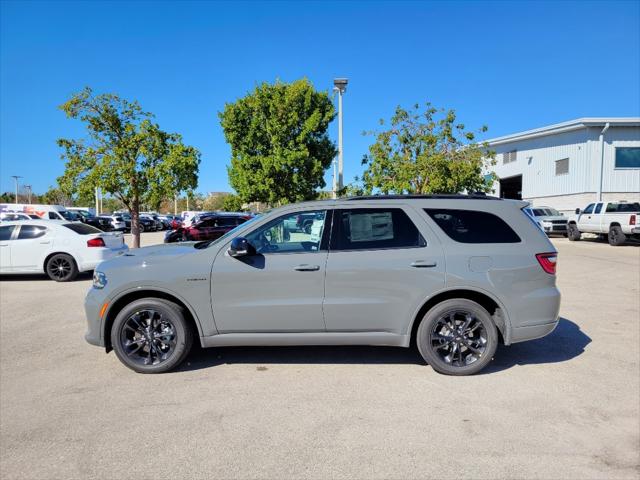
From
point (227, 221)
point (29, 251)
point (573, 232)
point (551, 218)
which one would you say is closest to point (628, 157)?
point (551, 218)

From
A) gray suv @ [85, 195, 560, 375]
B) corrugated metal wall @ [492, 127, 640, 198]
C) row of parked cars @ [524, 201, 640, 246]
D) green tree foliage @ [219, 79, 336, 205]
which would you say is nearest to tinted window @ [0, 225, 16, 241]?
gray suv @ [85, 195, 560, 375]

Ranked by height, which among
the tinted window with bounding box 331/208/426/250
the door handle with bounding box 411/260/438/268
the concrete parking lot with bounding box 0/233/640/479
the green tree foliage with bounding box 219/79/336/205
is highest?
the green tree foliage with bounding box 219/79/336/205

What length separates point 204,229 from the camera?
20.3 meters

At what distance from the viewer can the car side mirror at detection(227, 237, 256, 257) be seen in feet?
13.8

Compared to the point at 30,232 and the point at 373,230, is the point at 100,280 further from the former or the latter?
the point at 30,232

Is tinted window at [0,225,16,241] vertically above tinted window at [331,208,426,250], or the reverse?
tinted window at [331,208,426,250]

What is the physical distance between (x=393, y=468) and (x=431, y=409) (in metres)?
0.92

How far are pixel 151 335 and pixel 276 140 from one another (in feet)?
50.7

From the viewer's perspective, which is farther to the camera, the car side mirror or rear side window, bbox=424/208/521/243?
rear side window, bbox=424/208/521/243

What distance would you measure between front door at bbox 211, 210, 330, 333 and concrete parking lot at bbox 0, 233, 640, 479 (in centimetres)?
53

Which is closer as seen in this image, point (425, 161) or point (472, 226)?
point (472, 226)

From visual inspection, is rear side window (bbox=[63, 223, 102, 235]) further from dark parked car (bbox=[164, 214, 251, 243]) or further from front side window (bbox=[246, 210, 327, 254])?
dark parked car (bbox=[164, 214, 251, 243])

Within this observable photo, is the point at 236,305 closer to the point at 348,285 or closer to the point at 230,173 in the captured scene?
the point at 348,285

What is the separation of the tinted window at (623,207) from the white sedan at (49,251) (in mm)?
20511
